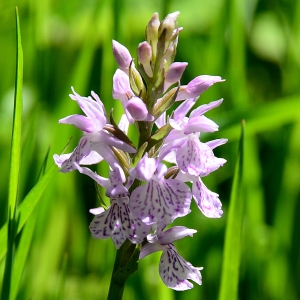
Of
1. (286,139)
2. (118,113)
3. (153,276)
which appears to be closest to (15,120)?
(153,276)

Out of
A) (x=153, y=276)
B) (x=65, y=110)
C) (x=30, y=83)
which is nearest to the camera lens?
(x=153, y=276)

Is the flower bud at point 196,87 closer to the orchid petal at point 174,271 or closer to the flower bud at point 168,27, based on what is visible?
the flower bud at point 168,27

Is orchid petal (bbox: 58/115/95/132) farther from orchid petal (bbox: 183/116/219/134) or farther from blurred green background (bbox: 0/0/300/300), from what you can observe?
blurred green background (bbox: 0/0/300/300)

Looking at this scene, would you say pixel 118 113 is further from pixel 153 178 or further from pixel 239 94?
pixel 153 178

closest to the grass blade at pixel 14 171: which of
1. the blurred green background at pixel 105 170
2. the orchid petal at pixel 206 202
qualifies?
the orchid petal at pixel 206 202

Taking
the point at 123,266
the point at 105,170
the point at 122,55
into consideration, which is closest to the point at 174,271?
the point at 123,266

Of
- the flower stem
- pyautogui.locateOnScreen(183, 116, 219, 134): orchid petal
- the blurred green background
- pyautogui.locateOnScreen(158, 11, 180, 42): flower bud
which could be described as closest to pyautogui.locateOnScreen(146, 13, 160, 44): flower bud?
pyautogui.locateOnScreen(158, 11, 180, 42): flower bud
